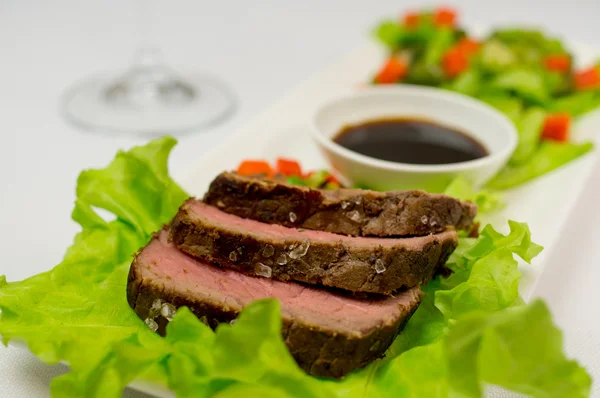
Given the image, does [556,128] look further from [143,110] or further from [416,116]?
[143,110]

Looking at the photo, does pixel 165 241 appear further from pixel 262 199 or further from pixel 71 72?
pixel 71 72

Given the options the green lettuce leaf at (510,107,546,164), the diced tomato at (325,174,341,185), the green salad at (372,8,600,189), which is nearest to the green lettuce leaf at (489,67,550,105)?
the green salad at (372,8,600,189)

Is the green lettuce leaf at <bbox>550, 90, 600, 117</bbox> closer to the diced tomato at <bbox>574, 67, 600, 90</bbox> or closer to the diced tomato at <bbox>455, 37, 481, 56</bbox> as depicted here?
the diced tomato at <bbox>574, 67, 600, 90</bbox>

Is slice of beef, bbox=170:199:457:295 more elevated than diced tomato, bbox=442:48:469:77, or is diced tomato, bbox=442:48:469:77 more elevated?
slice of beef, bbox=170:199:457:295

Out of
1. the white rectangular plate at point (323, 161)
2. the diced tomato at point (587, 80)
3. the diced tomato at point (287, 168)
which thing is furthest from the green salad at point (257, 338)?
the diced tomato at point (587, 80)

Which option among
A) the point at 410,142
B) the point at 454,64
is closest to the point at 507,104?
the point at 454,64

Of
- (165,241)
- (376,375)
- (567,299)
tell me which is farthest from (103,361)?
(567,299)

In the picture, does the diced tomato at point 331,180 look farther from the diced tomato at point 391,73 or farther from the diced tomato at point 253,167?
the diced tomato at point 391,73
